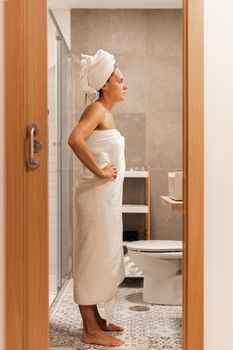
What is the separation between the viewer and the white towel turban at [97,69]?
9.65ft

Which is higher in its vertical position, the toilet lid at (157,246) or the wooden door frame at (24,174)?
the wooden door frame at (24,174)

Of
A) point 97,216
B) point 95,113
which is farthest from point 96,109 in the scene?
point 97,216

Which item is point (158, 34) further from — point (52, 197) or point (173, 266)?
point (173, 266)

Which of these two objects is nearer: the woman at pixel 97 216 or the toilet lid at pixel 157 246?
the woman at pixel 97 216

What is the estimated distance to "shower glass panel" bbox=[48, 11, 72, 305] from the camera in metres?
3.62

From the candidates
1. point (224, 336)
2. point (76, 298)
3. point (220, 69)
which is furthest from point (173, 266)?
point (220, 69)

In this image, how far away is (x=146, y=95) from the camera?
14.7ft

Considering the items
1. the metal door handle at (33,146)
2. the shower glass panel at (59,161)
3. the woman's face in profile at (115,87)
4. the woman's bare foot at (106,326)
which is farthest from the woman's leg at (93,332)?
the metal door handle at (33,146)

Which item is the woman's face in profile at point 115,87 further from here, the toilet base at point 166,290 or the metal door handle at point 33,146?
the toilet base at point 166,290

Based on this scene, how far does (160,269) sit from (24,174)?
2003 mm

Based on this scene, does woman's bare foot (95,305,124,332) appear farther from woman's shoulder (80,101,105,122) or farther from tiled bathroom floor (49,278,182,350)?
woman's shoulder (80,101,105,122)

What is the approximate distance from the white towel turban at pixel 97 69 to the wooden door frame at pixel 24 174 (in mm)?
1145

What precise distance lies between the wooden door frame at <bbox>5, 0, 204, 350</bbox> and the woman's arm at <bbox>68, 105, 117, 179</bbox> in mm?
993

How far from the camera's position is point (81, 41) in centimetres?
446
